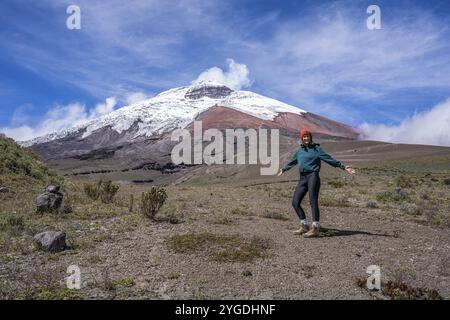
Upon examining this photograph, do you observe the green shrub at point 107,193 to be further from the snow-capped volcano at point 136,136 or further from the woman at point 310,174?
the snow-capped volcano at point 136,136

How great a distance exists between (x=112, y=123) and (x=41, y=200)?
A: 190m

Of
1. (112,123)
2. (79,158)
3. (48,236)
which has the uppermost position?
(112,123)

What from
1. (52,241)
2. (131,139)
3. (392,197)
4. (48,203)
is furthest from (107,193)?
(131,139)

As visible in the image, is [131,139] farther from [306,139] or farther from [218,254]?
[218,254]

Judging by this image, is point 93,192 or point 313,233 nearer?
point 313,233

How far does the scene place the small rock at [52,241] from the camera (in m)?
8.04

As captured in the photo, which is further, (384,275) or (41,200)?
(41,200)

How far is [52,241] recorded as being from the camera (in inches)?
317

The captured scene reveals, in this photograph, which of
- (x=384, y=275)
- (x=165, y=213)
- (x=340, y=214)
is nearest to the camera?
(x=384, y=275)

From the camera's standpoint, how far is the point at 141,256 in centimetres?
797

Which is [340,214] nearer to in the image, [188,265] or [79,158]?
[188,265]

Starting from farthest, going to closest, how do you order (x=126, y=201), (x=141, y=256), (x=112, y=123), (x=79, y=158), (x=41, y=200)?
(x=112, y=123)
(x=79, y=158)
(x=126, y=201)
(x=41, y=200)
(x=141, y=256)
